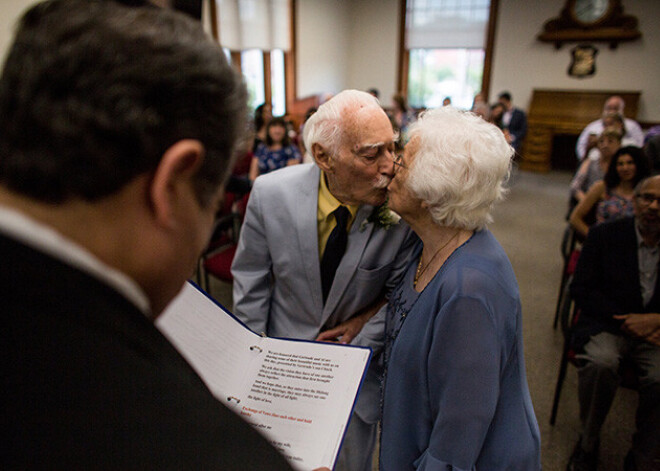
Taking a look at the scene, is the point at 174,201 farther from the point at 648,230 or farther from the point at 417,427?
the point at 648,230

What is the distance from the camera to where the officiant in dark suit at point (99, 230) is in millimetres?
352

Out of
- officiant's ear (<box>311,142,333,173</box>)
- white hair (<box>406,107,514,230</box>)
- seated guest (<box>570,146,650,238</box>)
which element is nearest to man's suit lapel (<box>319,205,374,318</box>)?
officiant's ear (<box>311,142,333,173</box>)

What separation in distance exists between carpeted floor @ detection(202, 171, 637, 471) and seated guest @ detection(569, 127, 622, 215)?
0.78 meters

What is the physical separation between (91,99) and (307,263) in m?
1.05

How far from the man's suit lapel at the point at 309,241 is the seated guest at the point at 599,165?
2.86 m

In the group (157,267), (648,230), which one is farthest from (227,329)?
(648,230)

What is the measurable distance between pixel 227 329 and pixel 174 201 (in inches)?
22.9

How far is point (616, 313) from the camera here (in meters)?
2.02

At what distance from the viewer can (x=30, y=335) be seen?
0.35 m

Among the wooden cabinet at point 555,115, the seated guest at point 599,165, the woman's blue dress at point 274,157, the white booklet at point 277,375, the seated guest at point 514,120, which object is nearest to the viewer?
the white booklet at point 277,375

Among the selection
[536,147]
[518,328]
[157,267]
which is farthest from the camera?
[536,147]

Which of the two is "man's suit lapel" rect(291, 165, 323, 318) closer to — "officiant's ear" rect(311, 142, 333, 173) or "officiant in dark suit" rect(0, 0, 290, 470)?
"officiant's ear" rect(311, 142, 333, 173)

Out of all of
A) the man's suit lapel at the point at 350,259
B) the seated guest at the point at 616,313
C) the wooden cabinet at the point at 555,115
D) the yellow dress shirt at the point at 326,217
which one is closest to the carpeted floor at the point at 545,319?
the seated guest at the point at 616,313

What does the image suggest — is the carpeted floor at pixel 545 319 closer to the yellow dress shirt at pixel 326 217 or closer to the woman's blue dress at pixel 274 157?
the woman's blue dress at pixel 274 157
